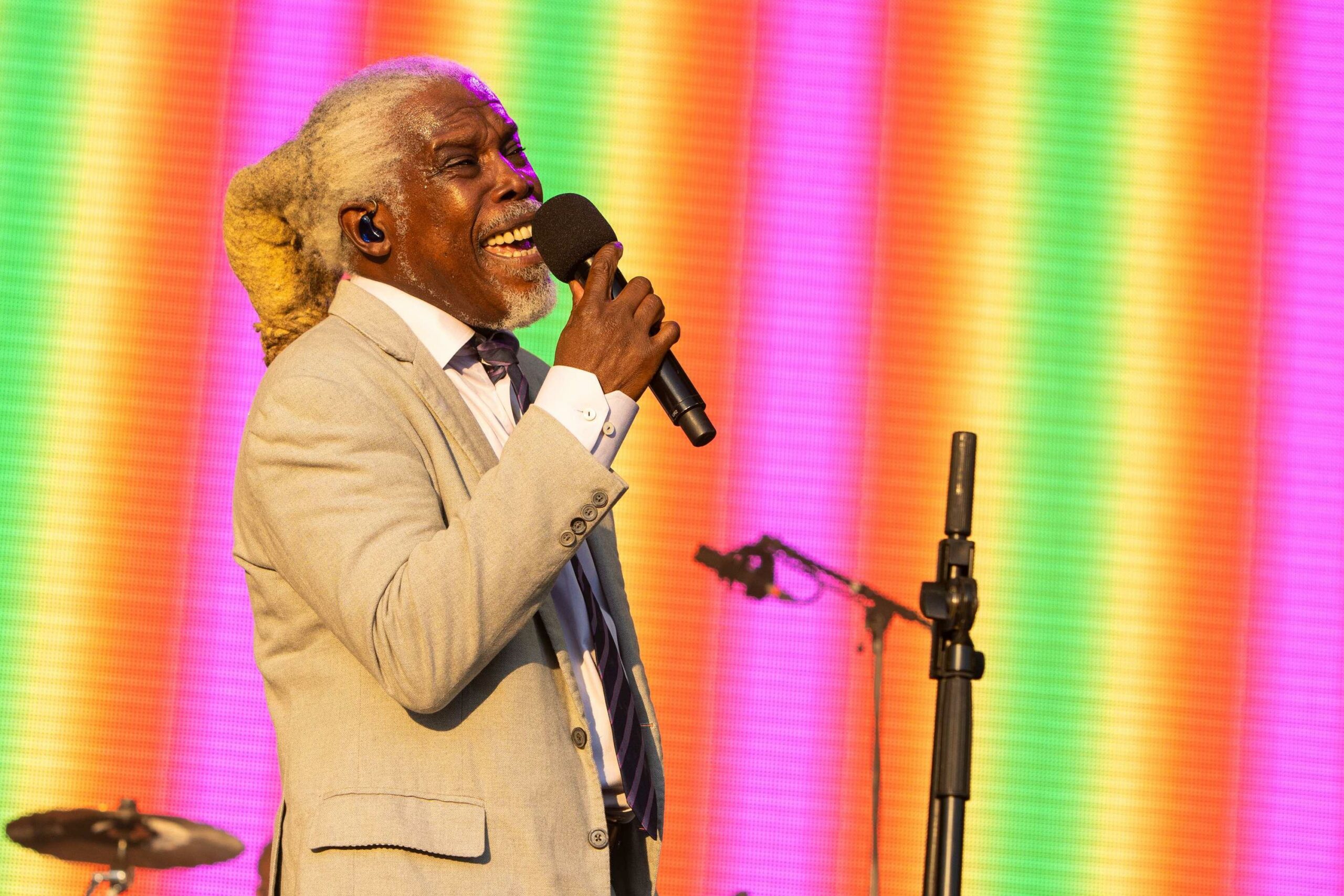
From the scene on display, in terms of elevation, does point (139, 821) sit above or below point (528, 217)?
below

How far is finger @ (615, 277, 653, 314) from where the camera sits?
A: 59.4 inches

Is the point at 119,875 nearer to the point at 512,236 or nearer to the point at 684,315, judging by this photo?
the point at 684,315

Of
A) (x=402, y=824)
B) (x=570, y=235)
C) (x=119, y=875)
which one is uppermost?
(x=570, y=235)

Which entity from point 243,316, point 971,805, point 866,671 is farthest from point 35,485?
point 971,805

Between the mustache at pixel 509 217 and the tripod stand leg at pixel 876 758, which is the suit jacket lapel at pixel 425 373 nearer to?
the mustache at pixel 509 217

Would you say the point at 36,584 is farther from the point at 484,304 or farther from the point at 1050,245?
the point at 1050,245

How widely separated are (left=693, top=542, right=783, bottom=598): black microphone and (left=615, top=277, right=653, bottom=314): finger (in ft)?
6.21

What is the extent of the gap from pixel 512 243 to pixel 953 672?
77 centimetres

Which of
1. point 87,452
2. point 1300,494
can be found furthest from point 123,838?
point 1300,494

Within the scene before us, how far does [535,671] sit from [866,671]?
1.95 metres

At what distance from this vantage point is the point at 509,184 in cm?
187

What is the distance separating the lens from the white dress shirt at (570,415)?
57.1 inches

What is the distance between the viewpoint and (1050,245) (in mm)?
3594

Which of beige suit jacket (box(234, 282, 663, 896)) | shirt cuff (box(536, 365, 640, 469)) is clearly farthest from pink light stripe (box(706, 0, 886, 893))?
shirt cuff (box(536, 365, 640, 469))
